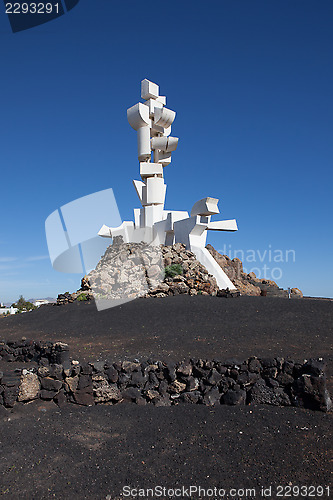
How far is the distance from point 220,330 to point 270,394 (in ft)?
16.3

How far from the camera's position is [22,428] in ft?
19.7

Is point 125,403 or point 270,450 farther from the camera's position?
point 125,403

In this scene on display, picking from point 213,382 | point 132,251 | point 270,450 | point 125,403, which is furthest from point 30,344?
point 132,251

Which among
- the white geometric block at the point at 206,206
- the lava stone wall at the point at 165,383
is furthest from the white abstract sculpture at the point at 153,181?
the lava stone wall at the point at 165,383

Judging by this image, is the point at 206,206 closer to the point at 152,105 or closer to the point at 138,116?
the point at 138,116

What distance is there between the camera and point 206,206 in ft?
62.8

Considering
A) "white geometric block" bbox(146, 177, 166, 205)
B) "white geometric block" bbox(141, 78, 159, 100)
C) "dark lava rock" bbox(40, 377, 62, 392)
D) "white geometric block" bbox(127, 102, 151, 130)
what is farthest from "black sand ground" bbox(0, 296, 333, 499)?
"white geometric block" bbox(141, 78, 159, 100)

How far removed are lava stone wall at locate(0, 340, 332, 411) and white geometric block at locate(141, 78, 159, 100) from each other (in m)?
20.3

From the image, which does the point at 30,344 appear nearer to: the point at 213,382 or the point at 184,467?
the point at 213,382

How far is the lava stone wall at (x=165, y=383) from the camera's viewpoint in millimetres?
6742

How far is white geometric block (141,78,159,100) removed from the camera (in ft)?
76.6

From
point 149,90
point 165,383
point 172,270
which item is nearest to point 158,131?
point 149,90

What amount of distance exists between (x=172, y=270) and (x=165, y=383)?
→ 11657 millimetres

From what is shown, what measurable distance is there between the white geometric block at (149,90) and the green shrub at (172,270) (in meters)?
11.8
